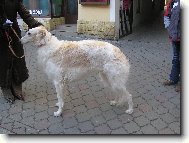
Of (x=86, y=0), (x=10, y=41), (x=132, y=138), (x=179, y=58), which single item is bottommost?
(x=132, y=138)

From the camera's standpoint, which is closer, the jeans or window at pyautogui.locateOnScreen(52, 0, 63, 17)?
the jeans

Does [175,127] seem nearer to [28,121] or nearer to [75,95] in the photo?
[75,95]

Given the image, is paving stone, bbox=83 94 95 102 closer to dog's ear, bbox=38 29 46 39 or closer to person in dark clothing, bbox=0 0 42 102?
person in dark clothing, bbox=0 0 42 102

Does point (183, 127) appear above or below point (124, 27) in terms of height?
below

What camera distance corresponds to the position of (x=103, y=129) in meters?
4.97

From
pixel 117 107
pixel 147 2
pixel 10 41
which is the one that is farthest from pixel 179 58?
pixel 147 2

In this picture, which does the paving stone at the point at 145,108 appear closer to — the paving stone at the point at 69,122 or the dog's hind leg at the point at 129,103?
the dog's hind leg at the point at 129,103

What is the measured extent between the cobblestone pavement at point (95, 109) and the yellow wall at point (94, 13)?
3571mm

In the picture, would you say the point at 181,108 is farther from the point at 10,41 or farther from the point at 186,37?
the point at 10,41

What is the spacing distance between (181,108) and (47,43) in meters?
2.52

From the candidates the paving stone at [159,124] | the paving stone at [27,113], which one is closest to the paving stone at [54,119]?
the paving stone at [27,113]

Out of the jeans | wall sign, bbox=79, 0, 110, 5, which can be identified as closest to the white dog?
the jeans

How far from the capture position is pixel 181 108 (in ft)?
18.1

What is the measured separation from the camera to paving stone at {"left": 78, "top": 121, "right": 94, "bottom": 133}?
4.99 metres
